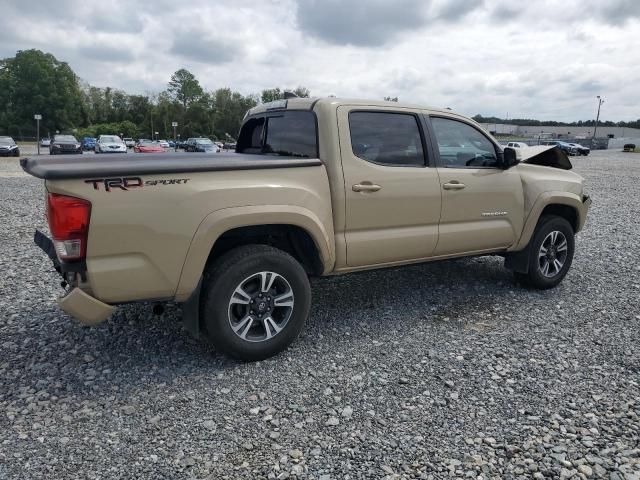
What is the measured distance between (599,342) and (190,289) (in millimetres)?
3312

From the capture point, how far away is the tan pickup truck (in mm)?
3037

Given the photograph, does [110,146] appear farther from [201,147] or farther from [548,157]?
[548,157]

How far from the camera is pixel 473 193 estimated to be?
15.3 feet

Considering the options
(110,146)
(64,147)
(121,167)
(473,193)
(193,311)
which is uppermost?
(121,167)

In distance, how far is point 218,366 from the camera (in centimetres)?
364

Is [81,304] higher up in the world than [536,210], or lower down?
lower down

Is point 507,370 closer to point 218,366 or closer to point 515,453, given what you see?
point 515,453

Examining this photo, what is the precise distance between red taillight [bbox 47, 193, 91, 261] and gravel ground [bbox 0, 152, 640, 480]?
97 centimetres

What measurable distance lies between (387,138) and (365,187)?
1.91 ft

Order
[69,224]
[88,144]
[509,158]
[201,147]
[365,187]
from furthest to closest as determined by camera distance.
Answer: [88,144] → [201,147] → [509,158] → [365,187] → [69,224]

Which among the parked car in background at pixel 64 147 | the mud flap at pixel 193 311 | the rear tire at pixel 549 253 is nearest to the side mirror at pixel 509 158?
the rear tire at pixel 549 253

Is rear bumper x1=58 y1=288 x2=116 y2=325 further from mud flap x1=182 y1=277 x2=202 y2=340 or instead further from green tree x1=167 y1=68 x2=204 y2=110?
green tree x1=167 y1=68 x2=204 y2=110

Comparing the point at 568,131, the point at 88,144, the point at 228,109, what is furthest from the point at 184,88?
the point at 568,131

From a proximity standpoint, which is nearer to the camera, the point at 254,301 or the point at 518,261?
the point at 254,301
